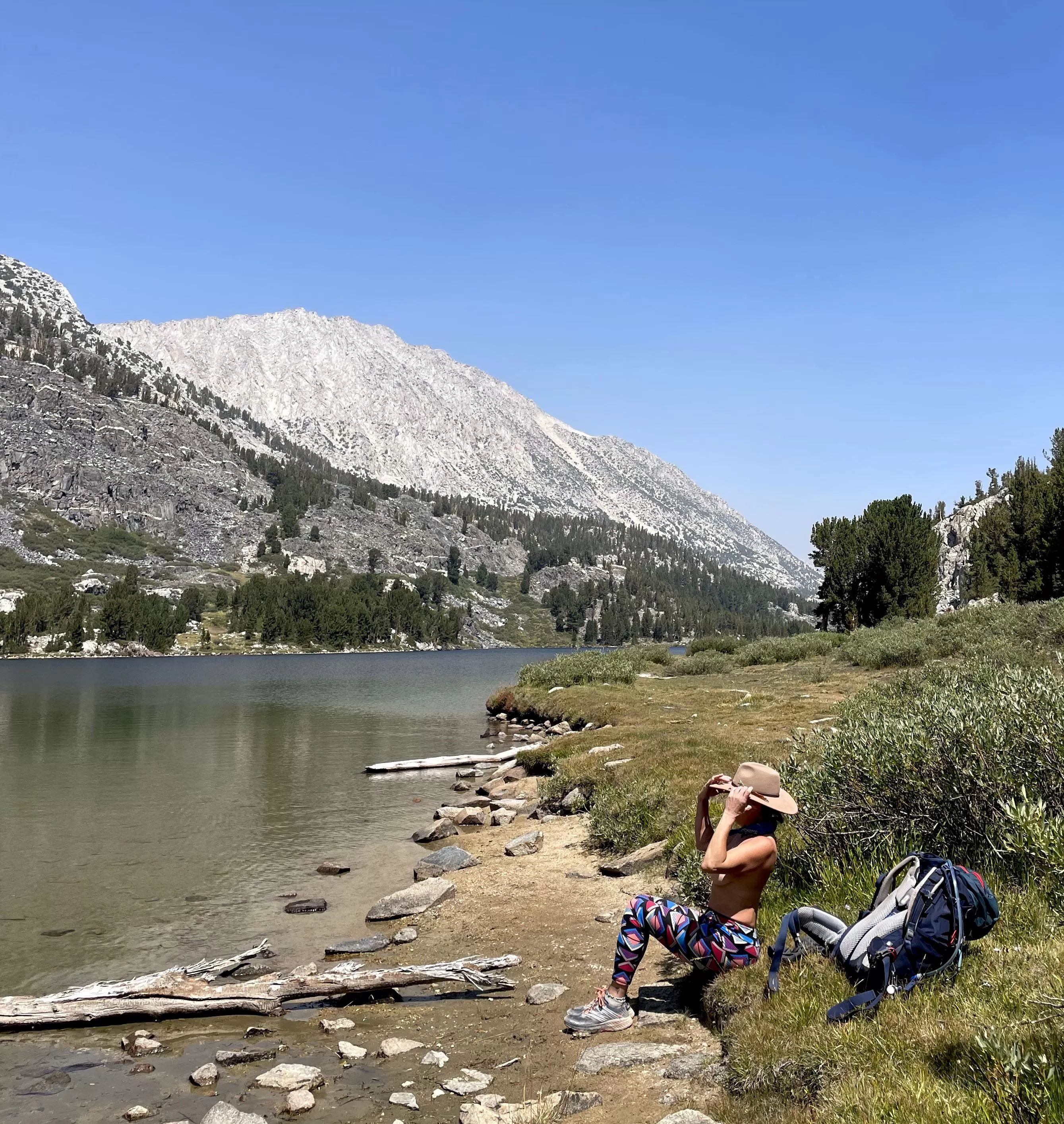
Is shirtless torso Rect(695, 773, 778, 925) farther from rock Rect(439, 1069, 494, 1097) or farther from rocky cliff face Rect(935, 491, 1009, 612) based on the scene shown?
rocky cliff face Rect(935, 491, 1009, 612)

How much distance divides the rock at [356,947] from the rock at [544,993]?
394 cm

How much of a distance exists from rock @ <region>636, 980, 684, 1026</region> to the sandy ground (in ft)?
0.51

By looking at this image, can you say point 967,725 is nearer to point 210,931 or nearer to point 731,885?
point 731,885

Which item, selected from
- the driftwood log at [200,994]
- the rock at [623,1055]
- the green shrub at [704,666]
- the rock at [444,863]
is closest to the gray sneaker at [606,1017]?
the rock at [623,1055]

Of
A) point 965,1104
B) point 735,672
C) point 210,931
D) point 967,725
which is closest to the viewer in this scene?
point 965,1104

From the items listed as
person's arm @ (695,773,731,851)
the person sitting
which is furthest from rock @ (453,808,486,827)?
person's arm @ (695,773,731,851)

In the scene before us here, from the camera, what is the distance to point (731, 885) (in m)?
9.31

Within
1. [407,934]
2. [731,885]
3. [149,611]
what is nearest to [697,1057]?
[731,885]

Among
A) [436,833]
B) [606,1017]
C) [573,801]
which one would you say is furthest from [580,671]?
[606,1017]

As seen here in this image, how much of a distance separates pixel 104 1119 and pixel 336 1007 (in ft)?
11.3

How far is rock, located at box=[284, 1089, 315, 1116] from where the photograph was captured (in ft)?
29.1

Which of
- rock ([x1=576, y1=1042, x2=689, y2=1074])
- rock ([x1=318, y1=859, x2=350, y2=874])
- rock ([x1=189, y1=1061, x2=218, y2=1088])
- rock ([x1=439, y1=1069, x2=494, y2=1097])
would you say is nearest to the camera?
rock ([x1=576, y1=1042, x2=689, y2=1074])

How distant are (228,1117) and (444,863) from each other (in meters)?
11.5

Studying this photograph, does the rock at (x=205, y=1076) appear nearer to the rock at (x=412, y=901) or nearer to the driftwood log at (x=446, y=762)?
the rock at (x=412, y=901)
